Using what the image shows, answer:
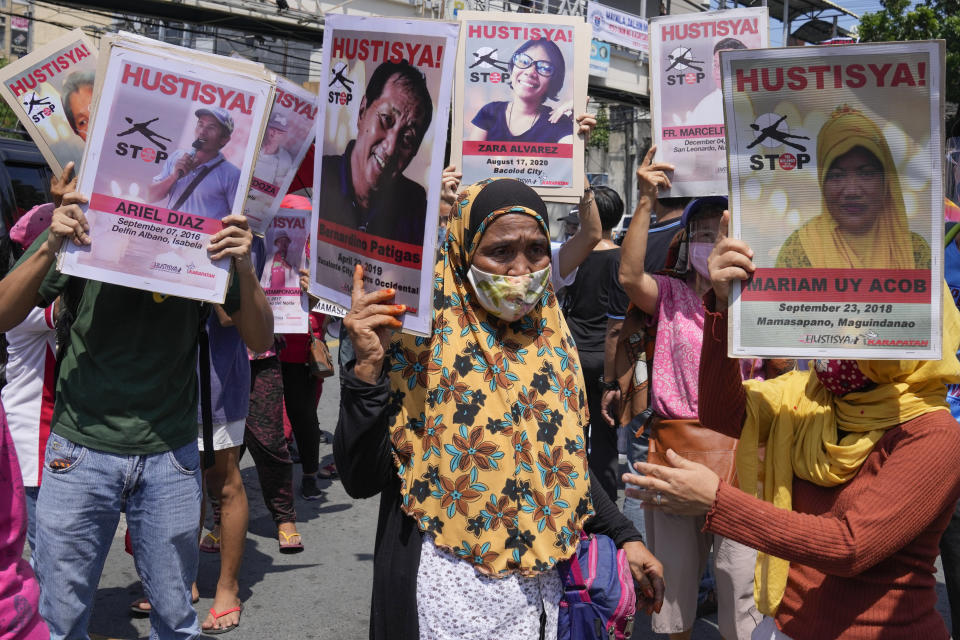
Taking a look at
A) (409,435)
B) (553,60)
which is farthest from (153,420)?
(553,60)

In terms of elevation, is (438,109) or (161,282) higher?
(438,109)

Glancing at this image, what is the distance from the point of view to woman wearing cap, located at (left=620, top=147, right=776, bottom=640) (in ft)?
Result: 11.9

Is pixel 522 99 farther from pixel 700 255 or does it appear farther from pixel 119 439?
pixel 119 439

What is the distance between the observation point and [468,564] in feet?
7.50

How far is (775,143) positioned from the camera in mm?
2012

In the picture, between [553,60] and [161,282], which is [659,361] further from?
[161,282]

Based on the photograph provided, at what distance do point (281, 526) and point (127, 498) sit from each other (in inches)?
94.8

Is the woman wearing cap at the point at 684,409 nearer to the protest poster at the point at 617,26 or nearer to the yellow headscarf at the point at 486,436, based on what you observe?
the yellow headscarf at the point at 486,436

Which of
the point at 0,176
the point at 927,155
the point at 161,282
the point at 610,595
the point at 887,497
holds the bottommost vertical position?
the point at 610,595

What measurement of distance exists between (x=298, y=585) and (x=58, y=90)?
271cm

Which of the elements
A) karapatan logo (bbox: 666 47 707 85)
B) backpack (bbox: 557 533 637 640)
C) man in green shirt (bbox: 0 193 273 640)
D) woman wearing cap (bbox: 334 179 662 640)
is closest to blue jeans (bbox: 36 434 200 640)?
man in green shirt (bbox: 0 193 273 640)

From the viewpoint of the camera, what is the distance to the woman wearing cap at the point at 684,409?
3629mm

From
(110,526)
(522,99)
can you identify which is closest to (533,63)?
(522,99)

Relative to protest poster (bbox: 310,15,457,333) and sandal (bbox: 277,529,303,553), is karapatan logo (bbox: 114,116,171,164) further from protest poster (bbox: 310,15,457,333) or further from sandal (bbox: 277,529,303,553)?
sandal (bbox: 277,529,303,553)
